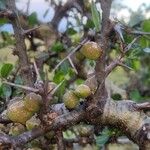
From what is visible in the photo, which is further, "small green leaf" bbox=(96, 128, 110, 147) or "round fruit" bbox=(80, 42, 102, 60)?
"small green leaf" bbox=(96, 128, 110, 147)

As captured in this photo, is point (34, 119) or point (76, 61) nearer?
point (34, 119)

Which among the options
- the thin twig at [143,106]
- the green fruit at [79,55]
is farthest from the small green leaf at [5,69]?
the green fruit at [79,55]

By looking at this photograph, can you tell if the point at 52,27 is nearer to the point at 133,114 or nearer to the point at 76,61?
the point at 76,61

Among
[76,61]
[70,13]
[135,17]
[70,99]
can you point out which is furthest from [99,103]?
[135,17]

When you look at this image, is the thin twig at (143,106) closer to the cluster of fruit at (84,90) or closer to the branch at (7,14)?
the cluster of fruit at (84,90)

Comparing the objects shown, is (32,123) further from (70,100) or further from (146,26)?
(146,26)

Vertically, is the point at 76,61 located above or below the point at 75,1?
below

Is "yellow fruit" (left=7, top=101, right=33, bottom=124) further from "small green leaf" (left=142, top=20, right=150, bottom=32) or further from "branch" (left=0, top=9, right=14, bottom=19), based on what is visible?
"small green leaf" (left=142, top=20, right=150, bottom=32)

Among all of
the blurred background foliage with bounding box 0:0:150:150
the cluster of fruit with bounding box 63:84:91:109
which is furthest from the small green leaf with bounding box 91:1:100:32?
the cluster of fruit with bounding box 63:84:91:109
